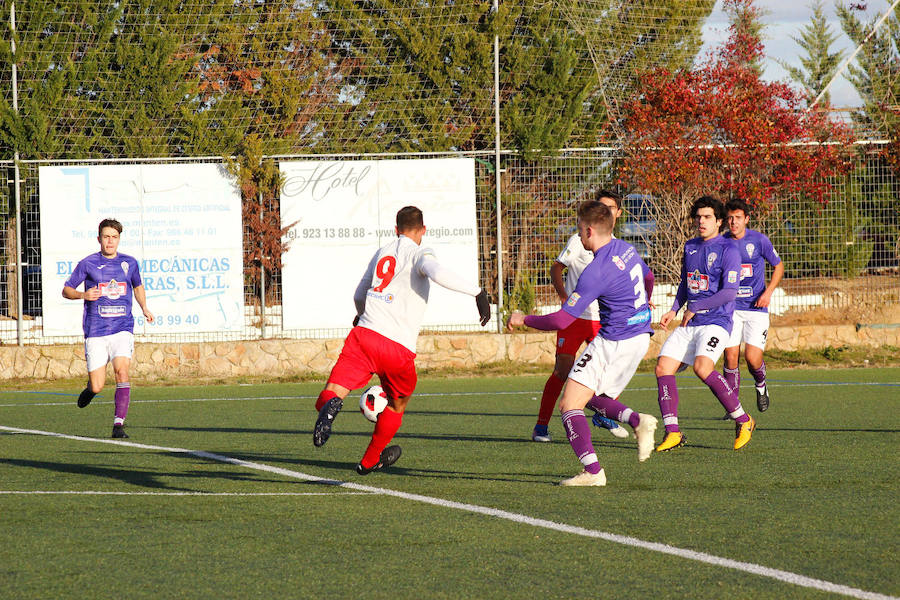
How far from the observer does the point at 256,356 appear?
Answer: 57.9 feet

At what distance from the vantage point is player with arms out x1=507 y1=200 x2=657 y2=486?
6.79 metres

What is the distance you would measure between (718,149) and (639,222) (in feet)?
5.65

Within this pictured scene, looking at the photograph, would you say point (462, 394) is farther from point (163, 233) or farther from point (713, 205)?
point (163, 233)

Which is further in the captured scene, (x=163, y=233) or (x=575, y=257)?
(x=163, y=233)

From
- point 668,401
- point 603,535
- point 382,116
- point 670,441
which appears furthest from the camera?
point 382,116

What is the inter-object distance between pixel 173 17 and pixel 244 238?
420 centimetres

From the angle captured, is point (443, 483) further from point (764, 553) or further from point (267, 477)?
point (764, 553)

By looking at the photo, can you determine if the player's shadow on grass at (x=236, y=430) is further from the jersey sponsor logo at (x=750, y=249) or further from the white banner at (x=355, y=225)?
the white banner at (x=355, y=225)

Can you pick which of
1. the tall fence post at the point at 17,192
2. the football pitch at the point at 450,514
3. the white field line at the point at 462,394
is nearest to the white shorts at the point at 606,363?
the football pitch at the point at 450,514

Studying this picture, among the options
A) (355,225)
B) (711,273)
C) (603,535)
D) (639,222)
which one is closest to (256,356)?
(355,225)

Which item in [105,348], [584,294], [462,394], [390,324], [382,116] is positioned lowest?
[462,394]

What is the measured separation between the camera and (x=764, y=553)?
16.3ft

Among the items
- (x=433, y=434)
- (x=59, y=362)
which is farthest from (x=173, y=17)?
(x=433, y=434)

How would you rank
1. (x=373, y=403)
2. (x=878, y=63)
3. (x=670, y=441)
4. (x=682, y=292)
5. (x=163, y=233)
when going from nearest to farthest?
(x=373, y=403) → (x=670, y=441) → (x=682, y=292) → (x=163, y=233) → (x=878, y=63)
